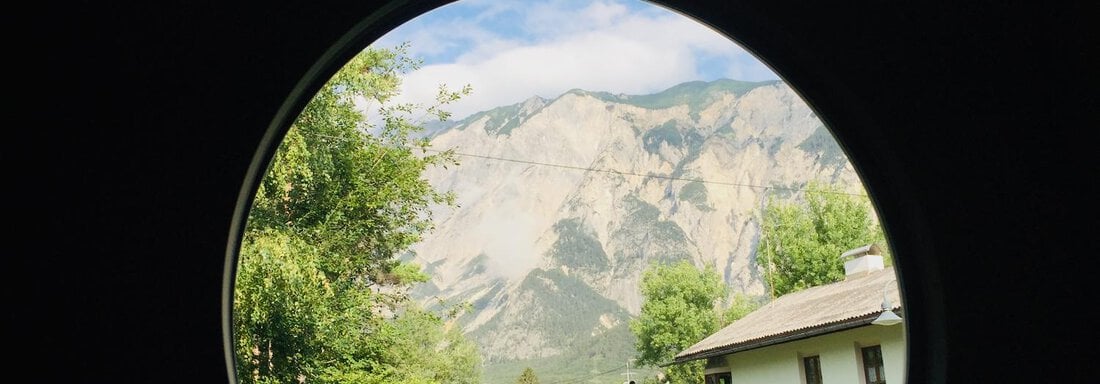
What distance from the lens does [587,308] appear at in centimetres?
5572

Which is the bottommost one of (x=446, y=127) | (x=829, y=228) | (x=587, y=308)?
(x=829, y=228)

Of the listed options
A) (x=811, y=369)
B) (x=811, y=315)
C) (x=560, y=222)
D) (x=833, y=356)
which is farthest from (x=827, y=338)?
(x=560, y=222)

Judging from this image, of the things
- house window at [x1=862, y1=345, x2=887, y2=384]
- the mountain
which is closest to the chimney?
house window at [x1=862, y1=345, x2=887, y2=384]

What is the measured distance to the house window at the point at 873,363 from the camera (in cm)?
988

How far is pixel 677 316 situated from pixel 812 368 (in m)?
20.4

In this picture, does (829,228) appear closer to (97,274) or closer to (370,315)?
(370,315)

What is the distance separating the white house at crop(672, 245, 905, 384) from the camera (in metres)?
9.33

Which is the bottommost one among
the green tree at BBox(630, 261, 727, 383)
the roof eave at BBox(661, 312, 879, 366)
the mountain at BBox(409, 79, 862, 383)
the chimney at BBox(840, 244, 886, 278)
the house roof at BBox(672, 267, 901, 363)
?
the roof eave at BBox(661, 312, 879, 366)

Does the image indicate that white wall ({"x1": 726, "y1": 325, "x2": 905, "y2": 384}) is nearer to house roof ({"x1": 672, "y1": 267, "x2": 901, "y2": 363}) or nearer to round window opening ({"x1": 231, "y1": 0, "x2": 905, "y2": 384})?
round window opening ({"x1": 231, "y1": 0, "x2": 905, "y2": 384})

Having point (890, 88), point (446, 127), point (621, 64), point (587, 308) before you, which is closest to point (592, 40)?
point (621, 64)

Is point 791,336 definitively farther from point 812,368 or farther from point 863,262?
point 863,262

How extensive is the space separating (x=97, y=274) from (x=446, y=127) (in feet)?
221

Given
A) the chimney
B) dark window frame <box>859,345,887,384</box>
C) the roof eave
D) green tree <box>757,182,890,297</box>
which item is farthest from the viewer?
green tree <box>757,182,890,297</box>

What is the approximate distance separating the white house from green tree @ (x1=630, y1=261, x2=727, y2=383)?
699 inches
